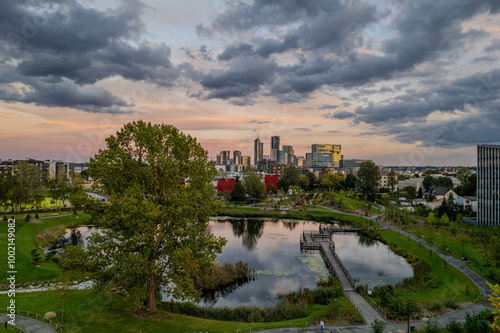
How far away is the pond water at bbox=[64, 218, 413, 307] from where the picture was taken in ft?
95.1

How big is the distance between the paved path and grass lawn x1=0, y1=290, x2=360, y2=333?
3.09 feet

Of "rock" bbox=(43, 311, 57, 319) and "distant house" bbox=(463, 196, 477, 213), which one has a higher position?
"distant house" bbox=(463, 196, 477, 213)

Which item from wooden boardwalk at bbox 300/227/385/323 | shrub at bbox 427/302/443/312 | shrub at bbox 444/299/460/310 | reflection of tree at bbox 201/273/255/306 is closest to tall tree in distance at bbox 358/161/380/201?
wooden boardwalk at bbox 300/227/385/323

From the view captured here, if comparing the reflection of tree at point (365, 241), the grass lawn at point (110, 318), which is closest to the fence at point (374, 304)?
the grass lawn at point (110, 318)

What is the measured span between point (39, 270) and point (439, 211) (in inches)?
2505

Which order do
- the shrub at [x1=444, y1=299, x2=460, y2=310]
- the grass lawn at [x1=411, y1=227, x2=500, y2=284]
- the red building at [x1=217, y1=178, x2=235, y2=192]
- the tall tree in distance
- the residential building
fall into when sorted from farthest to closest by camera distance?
1. the residential building
2. the red building at [x1=217, y1=178, x2=235, y2=192]
3. the tall tree in distance
4. the grass lawn at [x1=411, y1=227, x2=500, y2=284]
5. the shrub at [x1=444, y1=299, x2=460, y2=310]

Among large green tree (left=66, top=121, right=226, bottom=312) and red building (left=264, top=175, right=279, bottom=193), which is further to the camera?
red building (left=264, top=175, right=279, bottom=193)

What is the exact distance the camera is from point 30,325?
18.7 meters

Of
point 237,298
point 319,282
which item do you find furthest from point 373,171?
point 237,298

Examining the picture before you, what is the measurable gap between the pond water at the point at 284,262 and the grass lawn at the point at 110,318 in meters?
5.97

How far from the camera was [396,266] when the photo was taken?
37.3 m

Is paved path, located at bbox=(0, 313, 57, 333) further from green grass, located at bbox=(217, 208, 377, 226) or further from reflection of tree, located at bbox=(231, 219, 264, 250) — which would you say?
green grass, located at bbox=(217, 208, 377, 226)

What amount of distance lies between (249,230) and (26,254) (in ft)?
117

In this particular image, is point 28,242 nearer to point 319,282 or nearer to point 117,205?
point 117,205
